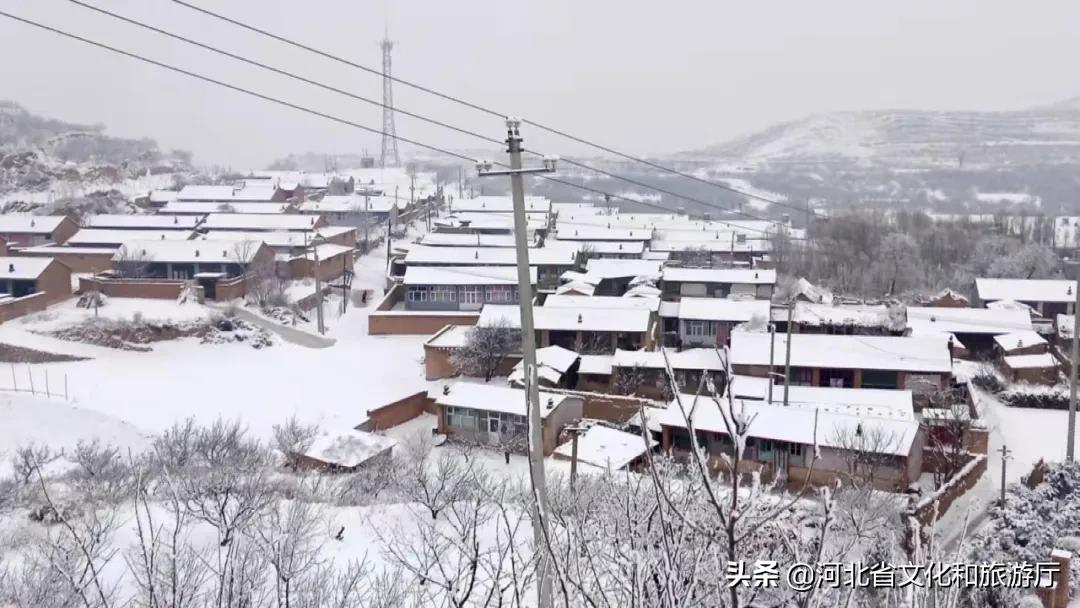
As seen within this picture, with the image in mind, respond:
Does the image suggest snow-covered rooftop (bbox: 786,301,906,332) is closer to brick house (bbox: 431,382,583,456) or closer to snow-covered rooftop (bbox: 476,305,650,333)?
snow-covered rooftop (bbox: 476,305,650,333)

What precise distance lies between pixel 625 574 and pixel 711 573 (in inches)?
20.9

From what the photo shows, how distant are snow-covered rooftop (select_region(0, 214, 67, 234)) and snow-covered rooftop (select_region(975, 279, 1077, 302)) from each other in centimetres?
2746

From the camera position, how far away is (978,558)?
24.9 feet

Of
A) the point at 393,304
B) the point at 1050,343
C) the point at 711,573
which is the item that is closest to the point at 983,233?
the point at 1050,343

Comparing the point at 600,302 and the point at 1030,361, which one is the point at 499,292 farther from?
the point at 1030,361

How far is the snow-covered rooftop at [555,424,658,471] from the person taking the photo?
9.94 metres

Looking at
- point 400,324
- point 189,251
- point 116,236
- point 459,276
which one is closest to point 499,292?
point 459,276

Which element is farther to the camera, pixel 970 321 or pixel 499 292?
pixel 499 292

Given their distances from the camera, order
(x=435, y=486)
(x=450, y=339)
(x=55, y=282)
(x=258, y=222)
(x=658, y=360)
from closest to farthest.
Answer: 1. (x=435, y=486)
2. (x=658, y=360)
3. (x=450, y=339)
4. (x=55, y=282)
5. (x=258, y=222)

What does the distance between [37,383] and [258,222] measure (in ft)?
40.8

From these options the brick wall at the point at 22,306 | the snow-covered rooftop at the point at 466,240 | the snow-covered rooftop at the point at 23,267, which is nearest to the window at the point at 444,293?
the snow-covered rooftop at the point at 466,240

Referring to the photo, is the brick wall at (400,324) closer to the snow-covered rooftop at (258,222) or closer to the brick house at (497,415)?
the brick house at (497,415)

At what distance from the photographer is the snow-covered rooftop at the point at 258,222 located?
82.6 feet

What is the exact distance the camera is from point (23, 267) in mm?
17766
